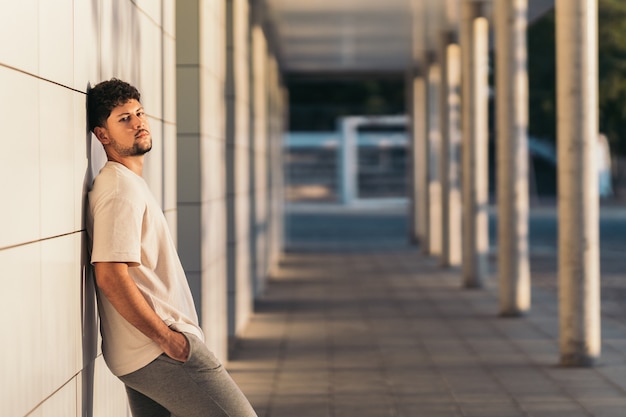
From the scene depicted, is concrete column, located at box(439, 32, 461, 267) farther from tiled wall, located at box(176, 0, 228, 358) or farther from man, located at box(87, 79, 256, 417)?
man, located at box(87, 79, 256, 417)

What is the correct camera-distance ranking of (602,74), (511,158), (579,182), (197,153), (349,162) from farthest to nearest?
(349,162)
(602,74)
(511,158)
(579,182)
(197,153)

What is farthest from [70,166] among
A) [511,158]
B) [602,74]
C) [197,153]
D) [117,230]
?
[602,74]

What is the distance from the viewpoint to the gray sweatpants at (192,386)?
170 inches

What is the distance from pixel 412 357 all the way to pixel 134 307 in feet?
22.6

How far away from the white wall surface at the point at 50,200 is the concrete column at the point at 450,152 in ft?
48.5

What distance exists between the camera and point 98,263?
428 centimetres

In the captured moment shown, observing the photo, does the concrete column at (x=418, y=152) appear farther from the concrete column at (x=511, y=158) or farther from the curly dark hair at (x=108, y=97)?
the curly dark hair at (x=108, y=97)

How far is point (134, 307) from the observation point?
Answer: 4.23 meters

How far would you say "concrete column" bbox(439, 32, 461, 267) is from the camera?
20.4 metres

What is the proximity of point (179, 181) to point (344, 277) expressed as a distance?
34.3 ft

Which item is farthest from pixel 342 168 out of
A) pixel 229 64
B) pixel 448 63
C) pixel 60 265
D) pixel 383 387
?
pixel 60 265

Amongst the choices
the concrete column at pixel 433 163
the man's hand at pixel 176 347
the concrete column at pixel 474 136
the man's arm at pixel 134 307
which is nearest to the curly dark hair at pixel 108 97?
the man's arm at pixel 134 307

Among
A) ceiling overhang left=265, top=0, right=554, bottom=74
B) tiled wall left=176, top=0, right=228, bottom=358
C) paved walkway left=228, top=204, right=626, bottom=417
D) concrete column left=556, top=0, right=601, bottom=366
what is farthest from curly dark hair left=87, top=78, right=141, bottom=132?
ceiling overhang left=265, top=0, right=554, bottom=74

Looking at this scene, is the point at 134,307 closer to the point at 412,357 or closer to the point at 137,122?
the point at 137,122
